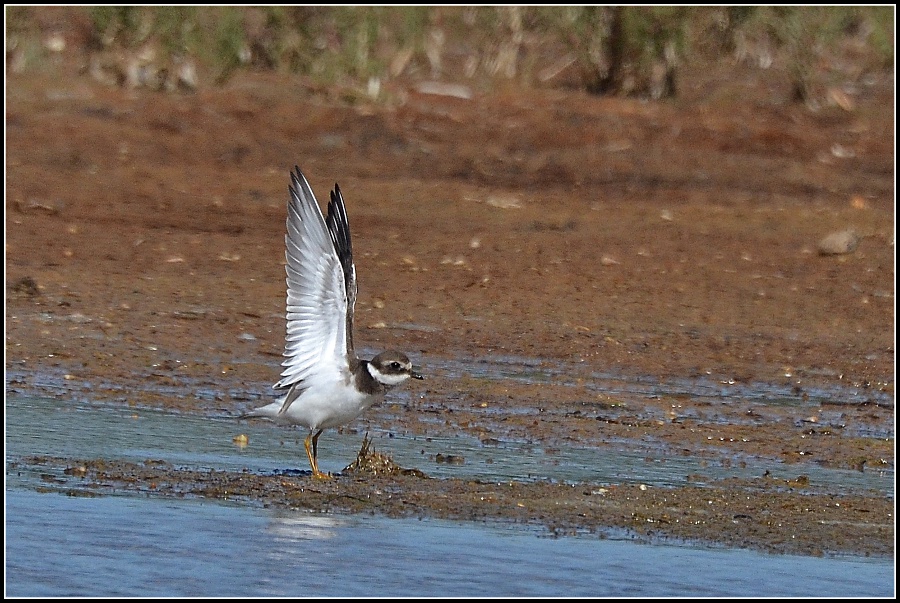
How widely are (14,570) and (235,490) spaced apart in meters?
1.14

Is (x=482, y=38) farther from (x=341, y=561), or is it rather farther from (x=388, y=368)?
(x=341, y=561)

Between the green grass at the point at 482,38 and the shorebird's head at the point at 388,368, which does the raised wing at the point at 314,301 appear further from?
the green grass at the point at 482,38

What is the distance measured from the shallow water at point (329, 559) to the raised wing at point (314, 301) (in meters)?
0.88

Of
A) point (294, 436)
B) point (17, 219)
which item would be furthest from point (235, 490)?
point (17, 219)

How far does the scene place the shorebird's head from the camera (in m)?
7.05

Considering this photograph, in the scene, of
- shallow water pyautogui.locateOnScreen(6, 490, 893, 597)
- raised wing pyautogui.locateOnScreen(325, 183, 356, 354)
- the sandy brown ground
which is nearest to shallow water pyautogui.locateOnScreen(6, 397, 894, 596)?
shallow water pyautogui.locateOnScreen(6, 490, 893, 597)

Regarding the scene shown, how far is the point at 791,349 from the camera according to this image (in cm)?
1042

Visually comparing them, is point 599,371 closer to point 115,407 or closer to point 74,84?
point 115,407

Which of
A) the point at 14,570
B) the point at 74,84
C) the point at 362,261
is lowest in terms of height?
the point at 14,570

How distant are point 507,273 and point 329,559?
245 inches

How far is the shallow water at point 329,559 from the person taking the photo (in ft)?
18.6

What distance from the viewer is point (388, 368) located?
23.2ft

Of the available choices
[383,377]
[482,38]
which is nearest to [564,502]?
[383,377]

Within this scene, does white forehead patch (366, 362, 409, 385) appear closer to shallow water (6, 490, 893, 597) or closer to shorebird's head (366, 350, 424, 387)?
shorebird's head (366, 350, 424, 387)
